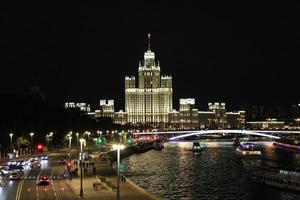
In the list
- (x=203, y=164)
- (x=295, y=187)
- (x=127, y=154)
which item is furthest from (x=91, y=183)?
(x=127, y=154)

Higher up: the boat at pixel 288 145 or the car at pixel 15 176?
the boat at pixel 288 145

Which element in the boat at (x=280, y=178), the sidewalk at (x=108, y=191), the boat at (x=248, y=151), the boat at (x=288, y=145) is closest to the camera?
the sidewalk at (x=108, y=191)

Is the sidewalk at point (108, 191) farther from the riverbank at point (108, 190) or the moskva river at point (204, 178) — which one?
the moskva river at point (204, 178)

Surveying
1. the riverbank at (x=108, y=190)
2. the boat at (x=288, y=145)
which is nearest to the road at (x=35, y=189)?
the riverbank at (x=108, y=190)

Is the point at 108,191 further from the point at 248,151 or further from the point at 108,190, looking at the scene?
the point at 248,151

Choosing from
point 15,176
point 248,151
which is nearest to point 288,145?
point 248,151

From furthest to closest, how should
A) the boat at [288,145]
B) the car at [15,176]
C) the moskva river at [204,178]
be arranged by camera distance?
the boat at [288,145] < the moskva river at [204,178] < the car at [15,176]

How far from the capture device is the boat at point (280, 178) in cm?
4906

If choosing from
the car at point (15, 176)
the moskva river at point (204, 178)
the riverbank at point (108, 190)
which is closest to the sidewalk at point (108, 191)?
the riverbank at point (108, 190)

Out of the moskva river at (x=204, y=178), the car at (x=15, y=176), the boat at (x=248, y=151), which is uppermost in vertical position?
the boat at (x=248, y=151)

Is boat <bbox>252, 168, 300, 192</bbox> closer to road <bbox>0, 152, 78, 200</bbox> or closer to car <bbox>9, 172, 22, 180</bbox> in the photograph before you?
road <bbox>0, 152, 78, 200</bbox>

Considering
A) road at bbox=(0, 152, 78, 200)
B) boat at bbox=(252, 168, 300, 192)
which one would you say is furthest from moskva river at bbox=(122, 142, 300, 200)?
road at bbox=(0, 152, 78, 200)

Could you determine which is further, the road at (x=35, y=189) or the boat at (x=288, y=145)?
the boat at (x=288, y=145)

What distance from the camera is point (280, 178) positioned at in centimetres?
5091
